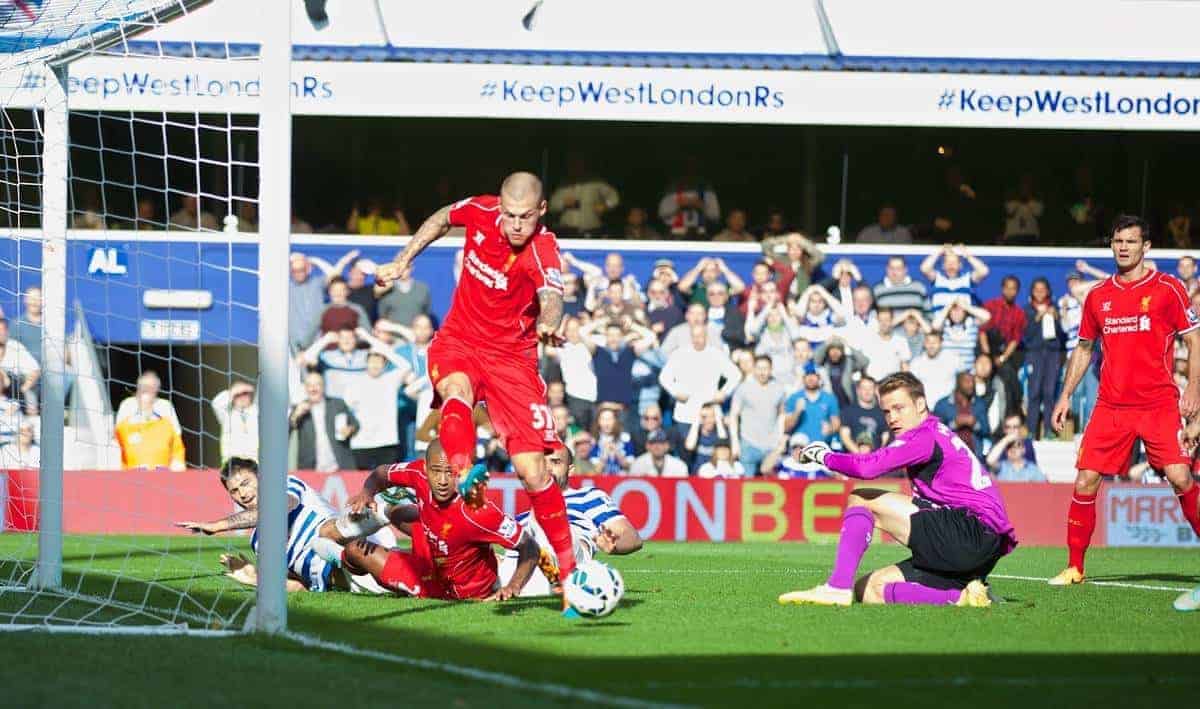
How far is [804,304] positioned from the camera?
18.6 metres

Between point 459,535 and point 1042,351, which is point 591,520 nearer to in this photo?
point 459,535

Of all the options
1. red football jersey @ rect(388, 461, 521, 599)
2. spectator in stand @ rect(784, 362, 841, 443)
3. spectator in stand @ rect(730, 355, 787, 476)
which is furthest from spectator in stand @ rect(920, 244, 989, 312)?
red football jersey @ rect(388, 461, 521, 599)

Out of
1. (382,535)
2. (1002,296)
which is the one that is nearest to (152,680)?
(382,535)

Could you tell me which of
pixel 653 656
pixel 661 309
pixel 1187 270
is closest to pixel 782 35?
pixel 661 309

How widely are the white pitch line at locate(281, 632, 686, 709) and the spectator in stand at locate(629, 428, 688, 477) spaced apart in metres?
10.3

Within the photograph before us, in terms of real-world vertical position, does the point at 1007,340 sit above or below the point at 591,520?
above

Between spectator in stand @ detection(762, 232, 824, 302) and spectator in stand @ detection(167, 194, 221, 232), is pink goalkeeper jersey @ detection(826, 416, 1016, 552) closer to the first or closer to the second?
spectator in stand @ detection(762, 232, 824, 302)

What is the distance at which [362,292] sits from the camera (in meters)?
18.6

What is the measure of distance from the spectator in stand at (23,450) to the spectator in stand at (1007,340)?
1012 centimetres

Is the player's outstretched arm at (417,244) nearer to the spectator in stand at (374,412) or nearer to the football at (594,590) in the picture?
the football at (594,590)

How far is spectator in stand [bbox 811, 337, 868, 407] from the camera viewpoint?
59.3 ft

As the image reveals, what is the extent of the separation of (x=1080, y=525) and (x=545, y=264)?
467 cm

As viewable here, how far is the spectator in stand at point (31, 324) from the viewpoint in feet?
42.0

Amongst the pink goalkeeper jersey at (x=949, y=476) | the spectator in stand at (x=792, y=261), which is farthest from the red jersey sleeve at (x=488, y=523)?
the spectator in stand at (x=792, y=261)
